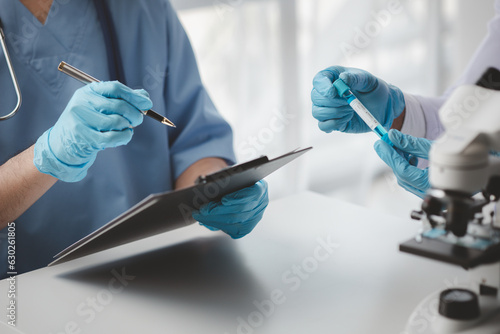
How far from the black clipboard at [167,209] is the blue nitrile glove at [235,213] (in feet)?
0.06

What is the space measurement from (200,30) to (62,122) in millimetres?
1677

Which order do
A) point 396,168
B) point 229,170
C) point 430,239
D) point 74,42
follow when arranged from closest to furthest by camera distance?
1. point 430,239
2. point 229,170
3. point 396,168
4. point 74,42

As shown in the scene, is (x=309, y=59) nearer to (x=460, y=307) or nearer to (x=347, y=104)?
(x=347, y=104)

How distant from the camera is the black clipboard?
1000mm

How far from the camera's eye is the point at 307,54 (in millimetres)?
3277

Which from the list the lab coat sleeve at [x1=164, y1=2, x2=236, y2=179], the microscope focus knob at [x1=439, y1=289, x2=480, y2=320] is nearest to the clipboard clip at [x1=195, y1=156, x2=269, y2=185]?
the microscope focus knob at [x1=439, y1=289, x2=480, y2=320]

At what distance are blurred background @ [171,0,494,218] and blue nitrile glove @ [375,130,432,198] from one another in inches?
70.5

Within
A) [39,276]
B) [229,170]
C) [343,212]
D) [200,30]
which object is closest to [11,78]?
[39,276]

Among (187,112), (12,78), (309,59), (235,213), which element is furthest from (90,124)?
(309,59)

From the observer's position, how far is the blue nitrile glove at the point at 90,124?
1232 mm

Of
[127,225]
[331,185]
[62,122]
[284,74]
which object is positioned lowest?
[331,185]

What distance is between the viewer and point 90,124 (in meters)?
1.24

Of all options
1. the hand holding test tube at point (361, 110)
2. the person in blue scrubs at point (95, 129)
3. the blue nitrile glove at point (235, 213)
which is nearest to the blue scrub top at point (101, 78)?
the person in blue scrubs at point (95, 129)

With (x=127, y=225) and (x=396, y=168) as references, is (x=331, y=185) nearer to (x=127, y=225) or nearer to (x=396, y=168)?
(x=396, y=168)
